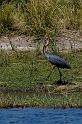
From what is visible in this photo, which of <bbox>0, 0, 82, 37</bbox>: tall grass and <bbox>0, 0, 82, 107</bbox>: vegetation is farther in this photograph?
<bbox>0, 0, 82, 37</bbox>: tall grass

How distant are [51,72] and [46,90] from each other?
2153 mm

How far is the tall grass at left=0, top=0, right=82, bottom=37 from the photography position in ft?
78.2

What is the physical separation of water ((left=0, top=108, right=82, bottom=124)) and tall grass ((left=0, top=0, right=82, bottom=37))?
9.10m

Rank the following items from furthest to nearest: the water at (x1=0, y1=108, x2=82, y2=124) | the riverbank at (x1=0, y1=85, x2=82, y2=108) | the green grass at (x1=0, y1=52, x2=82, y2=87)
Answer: the green grass at (x1=0, y1=52, x2=82, y2=87)
the riverbank at (x1=0, y1=85, x2=82, y2=108)
the water at (x1=0, y1=108, x2=82, y2=124)

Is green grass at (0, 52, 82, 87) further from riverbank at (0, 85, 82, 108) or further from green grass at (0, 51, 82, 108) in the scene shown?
riverbank at (0, 85, 82, 108)

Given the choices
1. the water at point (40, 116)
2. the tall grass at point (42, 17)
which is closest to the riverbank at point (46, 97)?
the water at point (40, 116)

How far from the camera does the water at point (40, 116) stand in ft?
43.4

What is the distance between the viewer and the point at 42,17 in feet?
78.4

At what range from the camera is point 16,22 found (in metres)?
25.3

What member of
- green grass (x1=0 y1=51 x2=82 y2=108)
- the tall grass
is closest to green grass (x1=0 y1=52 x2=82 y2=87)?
green grass (x1=0 y1=51 x2=82 y2=108)

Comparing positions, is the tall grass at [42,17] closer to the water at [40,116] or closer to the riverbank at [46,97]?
the riverbank at [46,97]

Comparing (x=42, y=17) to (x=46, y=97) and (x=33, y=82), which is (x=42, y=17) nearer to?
(x=33, y=82)

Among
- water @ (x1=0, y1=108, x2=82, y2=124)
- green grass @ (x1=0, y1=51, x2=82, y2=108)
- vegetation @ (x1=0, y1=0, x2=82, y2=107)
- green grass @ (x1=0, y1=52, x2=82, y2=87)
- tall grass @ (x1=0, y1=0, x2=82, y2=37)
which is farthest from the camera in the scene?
tall grass @ (x1=0, y1=0, x2=82, y2=37)

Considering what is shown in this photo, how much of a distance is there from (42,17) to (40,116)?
10.5 meters
